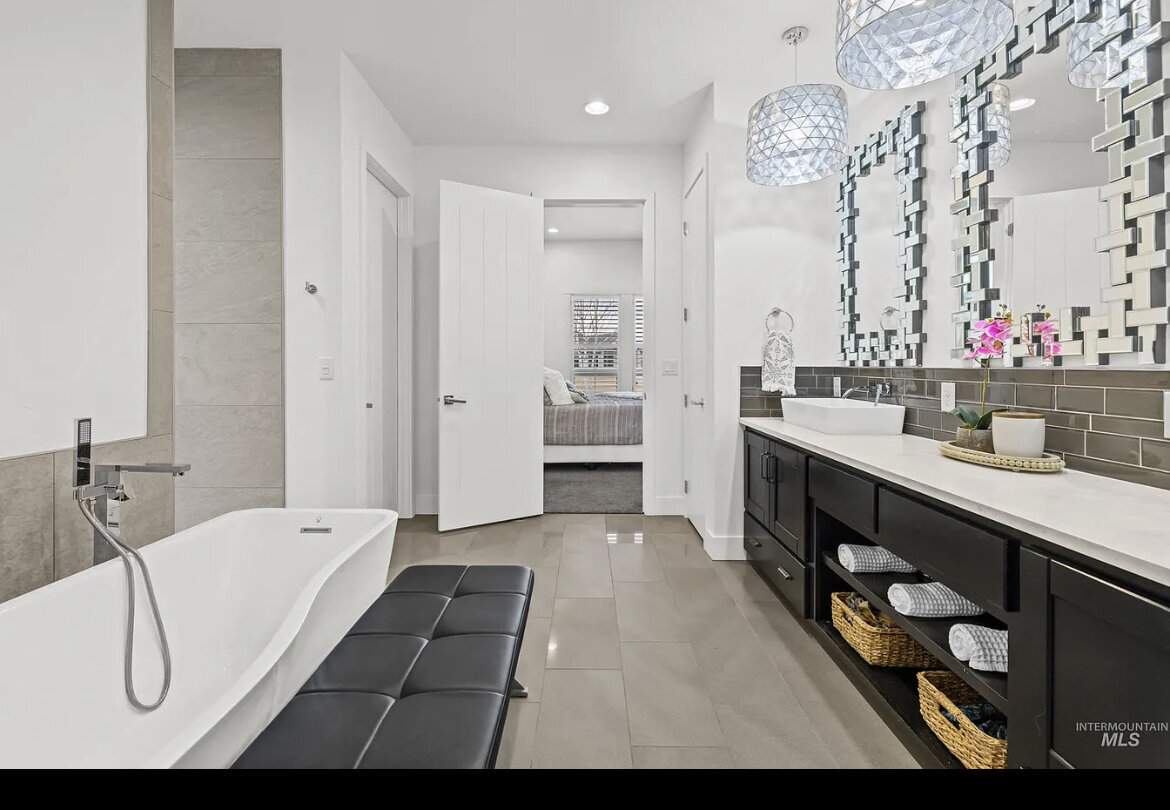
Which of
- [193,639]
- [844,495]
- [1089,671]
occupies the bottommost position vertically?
[193,639]

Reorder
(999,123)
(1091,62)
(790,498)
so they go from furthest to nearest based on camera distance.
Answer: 1. (790,498)
2. (999,123)
3. (1091,62)

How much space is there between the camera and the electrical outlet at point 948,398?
7.20 ft

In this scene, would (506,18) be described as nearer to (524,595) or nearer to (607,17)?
(607,17)

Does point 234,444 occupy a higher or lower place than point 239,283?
lower

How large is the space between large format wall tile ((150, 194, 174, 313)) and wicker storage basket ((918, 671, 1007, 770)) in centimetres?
225

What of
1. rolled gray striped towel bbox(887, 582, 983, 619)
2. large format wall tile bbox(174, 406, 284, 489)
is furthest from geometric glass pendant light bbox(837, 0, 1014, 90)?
large format wall tile bbox(174, 406, 284, 489)

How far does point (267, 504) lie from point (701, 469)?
233 centimetres

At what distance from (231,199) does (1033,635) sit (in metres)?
3.41

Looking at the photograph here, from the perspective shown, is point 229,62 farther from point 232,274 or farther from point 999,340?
point 999,340

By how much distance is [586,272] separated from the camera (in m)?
7.75

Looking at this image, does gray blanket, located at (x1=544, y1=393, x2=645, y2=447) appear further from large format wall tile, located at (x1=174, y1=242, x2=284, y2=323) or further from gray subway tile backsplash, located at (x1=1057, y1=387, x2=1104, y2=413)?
gray subway tile backsplash, located at (x1=1057, y1=387, x2=1104, y2=413)

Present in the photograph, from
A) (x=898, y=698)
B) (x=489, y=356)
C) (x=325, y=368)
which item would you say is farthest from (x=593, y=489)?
→ (x=898, y=698)
